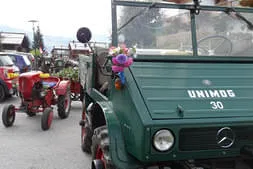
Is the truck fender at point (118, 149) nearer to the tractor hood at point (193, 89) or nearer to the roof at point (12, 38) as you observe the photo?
the tractor hood at point (193, 89)

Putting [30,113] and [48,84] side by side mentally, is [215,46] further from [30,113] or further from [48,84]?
[30,113]

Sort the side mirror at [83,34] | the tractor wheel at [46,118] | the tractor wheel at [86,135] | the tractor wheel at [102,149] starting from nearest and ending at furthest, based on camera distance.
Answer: the tractor wheel at [102,149] < the side mirror at [83,34] < the tractor wheel at [86,135] < the tractor wheel at [46,118]

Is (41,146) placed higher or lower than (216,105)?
lower

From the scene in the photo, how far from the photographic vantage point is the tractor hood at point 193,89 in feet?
10.5

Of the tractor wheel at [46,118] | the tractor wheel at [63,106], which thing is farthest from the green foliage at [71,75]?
the tractor wheel at [46,118]

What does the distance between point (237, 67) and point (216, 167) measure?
1.05 meters

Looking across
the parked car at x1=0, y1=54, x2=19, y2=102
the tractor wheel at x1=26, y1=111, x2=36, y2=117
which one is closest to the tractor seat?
the tractor wheel at x1=26, y1=111, x2=36, y2=117

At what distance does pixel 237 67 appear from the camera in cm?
382

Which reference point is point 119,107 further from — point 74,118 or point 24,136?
point 74,118

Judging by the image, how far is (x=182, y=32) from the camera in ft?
13.9

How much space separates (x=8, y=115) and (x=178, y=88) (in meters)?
6.14

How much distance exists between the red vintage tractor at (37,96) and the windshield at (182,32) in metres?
5.09

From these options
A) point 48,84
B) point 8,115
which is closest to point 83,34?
point 8,115

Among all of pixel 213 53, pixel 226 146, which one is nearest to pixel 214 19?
pixel 213 53
